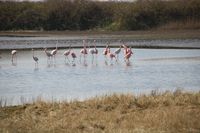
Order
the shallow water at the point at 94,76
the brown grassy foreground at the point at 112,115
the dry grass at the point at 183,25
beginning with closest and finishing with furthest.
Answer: the brown grassy foreground at the point at 112,115, the shallow water at the point at 94,76, the dry grass at the point at 183,25

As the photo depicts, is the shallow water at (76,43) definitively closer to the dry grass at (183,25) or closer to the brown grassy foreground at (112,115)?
the dry grass at (183,25)

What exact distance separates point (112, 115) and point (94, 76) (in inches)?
354

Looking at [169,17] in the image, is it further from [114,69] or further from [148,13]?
[114,69]

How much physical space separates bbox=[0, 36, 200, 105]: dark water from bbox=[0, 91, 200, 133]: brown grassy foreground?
2.18 metres

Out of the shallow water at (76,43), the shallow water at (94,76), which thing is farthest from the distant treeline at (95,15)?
→ the shallow water at (94,76)

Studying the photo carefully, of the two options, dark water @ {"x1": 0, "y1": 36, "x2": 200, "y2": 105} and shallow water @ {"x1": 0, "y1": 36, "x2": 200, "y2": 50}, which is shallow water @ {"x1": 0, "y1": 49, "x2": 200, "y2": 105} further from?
shallow water @ {"x1": 0, "y1": 36, "x2": 200, "y2": 50}

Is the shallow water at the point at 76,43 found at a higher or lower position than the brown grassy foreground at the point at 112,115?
higher

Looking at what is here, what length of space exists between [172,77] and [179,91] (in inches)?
205

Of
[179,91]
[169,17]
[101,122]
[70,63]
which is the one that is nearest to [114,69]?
[70,63]

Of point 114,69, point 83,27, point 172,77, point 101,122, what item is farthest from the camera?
point 83,27

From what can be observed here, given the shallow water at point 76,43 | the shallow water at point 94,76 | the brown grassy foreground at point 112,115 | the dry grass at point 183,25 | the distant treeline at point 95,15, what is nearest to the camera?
the brown grassy foreground at point 112,115

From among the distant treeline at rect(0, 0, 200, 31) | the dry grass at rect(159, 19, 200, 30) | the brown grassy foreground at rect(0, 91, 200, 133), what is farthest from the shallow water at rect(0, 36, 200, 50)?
the brown grassy foreground at rect(0, 91, 200, 133)

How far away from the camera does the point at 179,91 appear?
15.1 m

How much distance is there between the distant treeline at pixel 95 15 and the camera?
55250 mm
